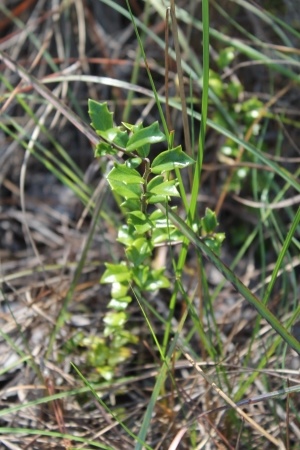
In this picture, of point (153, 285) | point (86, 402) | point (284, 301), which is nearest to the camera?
point (153, 285)

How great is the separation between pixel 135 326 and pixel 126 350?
10 cm

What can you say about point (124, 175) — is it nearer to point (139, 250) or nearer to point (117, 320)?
point (139, 250)

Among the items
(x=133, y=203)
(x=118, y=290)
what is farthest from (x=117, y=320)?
(x=133, y=203)

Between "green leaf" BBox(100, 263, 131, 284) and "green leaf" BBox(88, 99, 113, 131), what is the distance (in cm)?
28

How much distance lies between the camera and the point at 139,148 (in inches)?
39.4

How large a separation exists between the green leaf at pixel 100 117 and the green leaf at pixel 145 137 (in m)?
0.05

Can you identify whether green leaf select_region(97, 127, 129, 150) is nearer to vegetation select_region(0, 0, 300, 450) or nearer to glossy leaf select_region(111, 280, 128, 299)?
vegetation select_region(0, 0, 300, 450)

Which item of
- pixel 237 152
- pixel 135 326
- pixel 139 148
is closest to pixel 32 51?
pixel 237 152

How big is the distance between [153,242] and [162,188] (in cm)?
16

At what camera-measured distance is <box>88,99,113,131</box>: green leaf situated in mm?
999

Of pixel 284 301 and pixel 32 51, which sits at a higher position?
pixel 32 51

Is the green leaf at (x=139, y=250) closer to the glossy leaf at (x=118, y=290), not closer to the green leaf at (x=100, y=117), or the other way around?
the glossy leaf at (x=118, y=290)

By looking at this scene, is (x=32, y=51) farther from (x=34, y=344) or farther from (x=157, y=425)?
(x=157, y=425)

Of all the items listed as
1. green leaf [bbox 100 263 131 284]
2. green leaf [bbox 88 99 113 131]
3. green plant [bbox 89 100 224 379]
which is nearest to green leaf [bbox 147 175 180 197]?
green plant [bbox 89 100 224 379]
